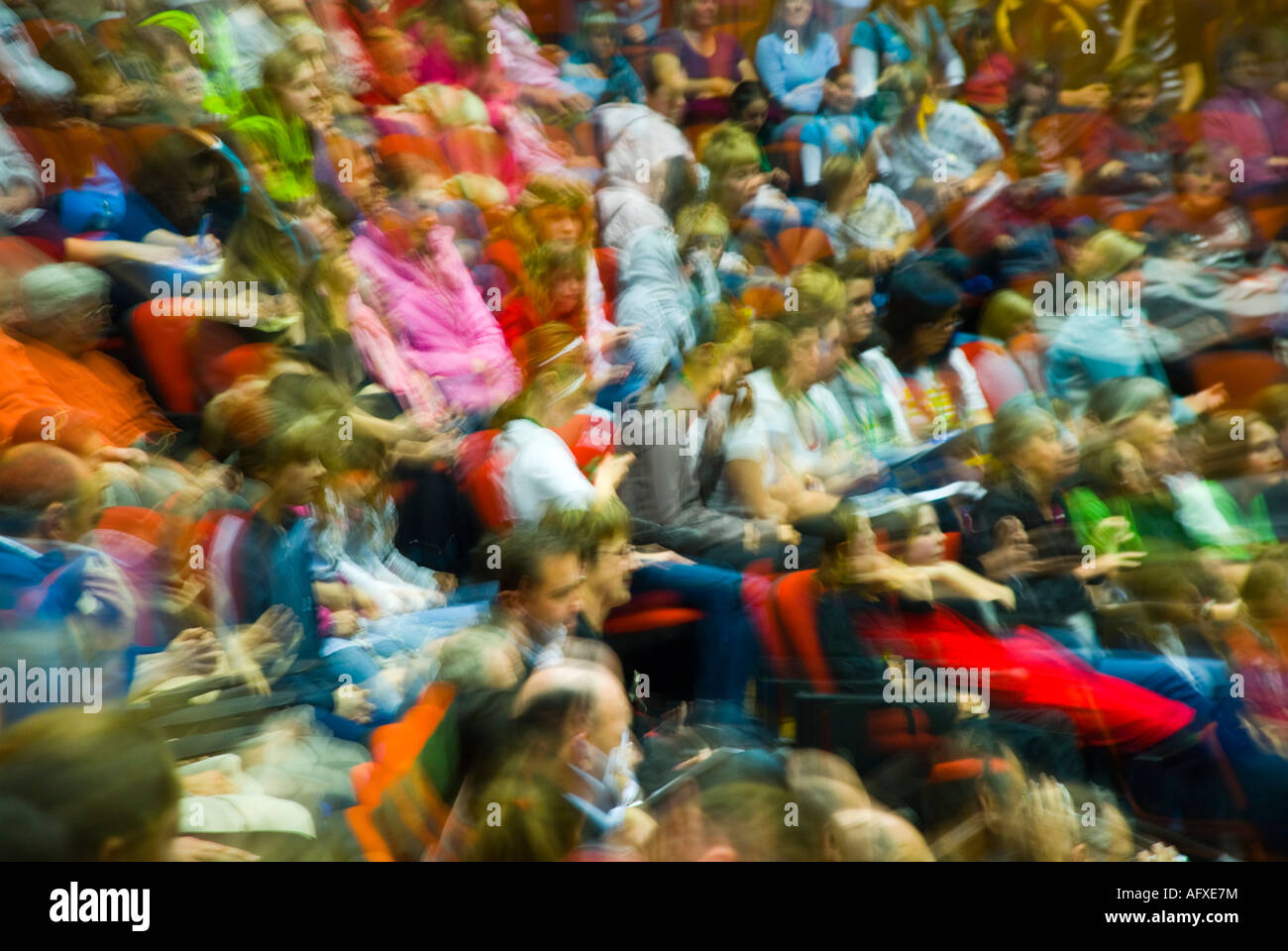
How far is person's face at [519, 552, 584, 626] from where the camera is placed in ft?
9.73

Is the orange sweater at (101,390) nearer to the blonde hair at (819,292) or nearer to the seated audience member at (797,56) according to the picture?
the blonde hair at (819,292)

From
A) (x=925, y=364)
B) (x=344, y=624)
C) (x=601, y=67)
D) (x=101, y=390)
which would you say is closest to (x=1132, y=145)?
(x=925, y=364)

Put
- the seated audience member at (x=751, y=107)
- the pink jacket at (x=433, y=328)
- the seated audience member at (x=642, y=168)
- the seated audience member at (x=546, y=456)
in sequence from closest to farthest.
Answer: the seated audience member at (x=546, y=456) < the pink jacket at (x=433, y=328) < the seated audience member at (x=642, y=168) < the seated audience member at (x=751, y=107)

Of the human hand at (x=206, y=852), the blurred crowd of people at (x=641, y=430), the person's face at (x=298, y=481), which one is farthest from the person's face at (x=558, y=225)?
the human hand at (x=206, y=852)

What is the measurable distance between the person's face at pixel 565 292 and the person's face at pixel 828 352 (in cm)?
58

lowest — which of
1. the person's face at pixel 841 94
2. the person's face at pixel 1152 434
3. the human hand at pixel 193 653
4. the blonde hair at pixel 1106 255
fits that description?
the human hand at pixel 193 653

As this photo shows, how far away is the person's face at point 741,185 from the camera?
11.5 ft

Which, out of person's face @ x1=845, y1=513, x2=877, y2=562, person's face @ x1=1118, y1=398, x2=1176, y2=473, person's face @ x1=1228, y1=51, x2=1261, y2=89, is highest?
person's face @ x1=1228, y1=51, x2=1261, y2=89

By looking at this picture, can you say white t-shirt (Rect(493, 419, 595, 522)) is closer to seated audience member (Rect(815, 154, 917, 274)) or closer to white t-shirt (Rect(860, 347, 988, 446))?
white t-shirt (Rect(860, 347, 988, 446))

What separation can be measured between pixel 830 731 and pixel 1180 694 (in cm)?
80

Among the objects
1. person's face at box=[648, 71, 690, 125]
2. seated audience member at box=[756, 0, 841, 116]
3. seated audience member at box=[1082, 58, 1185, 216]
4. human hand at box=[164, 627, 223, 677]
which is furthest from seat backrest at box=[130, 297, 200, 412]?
seated audience member at box=[1082, 58, 1185, 216]

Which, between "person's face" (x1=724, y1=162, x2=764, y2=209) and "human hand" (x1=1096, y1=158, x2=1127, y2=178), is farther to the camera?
"human hand" (x1=1096, y1=158, x2=1127, y2=178)

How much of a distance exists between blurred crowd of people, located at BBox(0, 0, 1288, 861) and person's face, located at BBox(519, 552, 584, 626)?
10 mm

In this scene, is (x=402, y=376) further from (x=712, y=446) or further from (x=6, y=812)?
(x=6, y=812)
